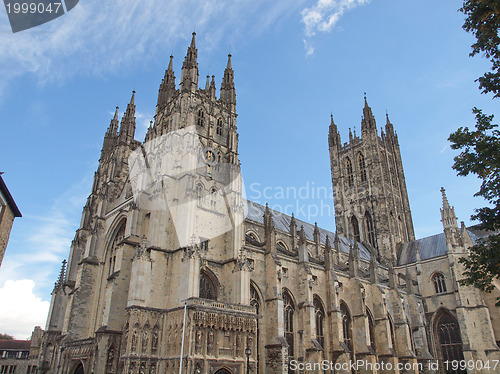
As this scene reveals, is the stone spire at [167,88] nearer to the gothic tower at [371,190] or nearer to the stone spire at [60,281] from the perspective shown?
the stone spire at [60,281]

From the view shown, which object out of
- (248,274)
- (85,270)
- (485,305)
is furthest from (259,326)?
(485,305)

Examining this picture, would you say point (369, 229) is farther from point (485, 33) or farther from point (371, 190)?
point (485, 33)

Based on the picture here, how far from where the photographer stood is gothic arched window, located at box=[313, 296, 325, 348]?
103ft

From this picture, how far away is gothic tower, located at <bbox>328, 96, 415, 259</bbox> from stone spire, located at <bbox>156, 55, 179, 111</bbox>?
33.5 m

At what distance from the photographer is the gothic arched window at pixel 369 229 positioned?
54.2 m

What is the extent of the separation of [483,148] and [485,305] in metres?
34.5

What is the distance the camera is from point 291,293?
3030 centimetres

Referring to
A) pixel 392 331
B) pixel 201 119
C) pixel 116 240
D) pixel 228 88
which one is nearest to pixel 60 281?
pixel 116 240

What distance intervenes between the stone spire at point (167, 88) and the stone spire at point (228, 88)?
16.1ft

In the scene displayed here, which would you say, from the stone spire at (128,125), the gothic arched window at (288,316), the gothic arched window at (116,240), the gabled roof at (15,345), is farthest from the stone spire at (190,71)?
the gabled roof at (15,345)

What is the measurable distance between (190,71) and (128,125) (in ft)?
30.4

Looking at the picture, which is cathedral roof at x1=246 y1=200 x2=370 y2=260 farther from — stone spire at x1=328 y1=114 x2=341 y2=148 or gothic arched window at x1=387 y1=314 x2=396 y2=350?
stone spire at x1=328 y1=114 x2=341 y2=148

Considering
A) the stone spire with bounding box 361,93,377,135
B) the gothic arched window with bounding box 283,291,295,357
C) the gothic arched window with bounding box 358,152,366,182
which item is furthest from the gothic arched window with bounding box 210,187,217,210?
the stone spire with bounding box 361,93,377,135

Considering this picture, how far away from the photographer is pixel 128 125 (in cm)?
3831
